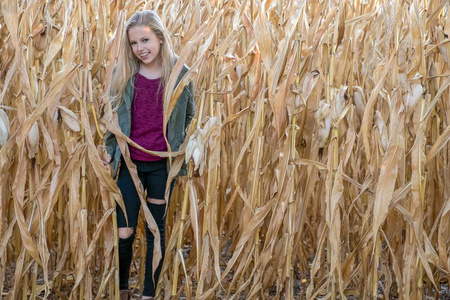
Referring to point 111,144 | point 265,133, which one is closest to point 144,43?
point 111,144

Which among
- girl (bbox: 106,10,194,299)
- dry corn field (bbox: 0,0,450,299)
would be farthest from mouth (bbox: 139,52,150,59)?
dry corn field (bbox: 0,0,450,299)

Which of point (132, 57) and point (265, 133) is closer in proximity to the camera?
point (132, 57)

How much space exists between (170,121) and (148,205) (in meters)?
→ 0.35

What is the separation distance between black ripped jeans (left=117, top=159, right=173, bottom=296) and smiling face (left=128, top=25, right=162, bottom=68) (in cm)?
40

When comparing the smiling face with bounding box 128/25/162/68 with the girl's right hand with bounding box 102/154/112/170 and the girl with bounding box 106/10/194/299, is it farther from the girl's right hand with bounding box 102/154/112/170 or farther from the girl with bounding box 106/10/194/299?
the girl's right hand with bounding box 102/154/112/170

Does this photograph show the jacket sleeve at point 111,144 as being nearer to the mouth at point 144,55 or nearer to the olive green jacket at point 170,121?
the olive green jacket at point 170,121

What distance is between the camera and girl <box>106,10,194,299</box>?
2.16m

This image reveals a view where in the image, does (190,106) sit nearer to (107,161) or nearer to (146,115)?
(146,115)

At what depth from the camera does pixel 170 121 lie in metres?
2.19

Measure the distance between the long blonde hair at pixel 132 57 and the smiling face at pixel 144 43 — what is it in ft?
0.05

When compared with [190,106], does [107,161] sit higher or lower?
lower

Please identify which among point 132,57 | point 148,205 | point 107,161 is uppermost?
point 132,57

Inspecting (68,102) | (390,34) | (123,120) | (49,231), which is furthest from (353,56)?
(49,231)

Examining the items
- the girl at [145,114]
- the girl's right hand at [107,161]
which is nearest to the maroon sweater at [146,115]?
the girl at [145,114]
